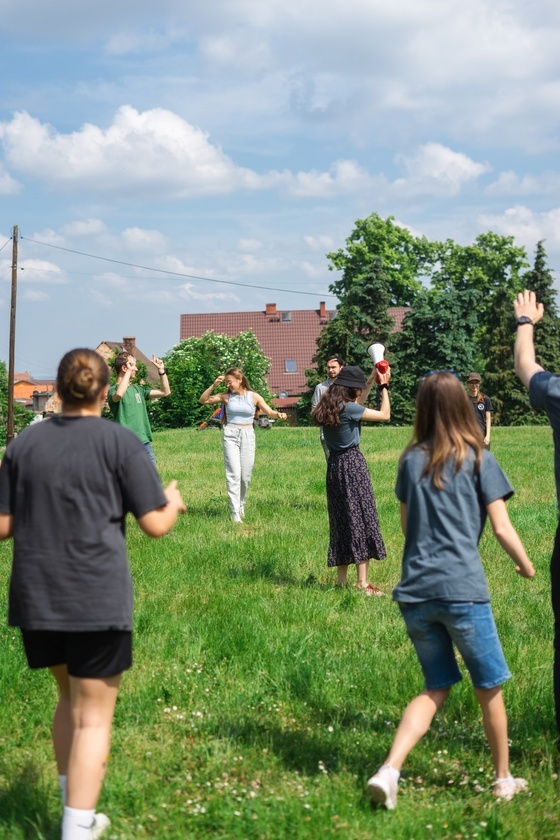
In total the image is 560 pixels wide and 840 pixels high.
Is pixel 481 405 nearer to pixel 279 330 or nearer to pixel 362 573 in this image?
pixel 362 573

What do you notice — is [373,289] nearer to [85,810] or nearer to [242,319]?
[242,319]

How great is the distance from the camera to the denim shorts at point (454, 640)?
13.5 feet

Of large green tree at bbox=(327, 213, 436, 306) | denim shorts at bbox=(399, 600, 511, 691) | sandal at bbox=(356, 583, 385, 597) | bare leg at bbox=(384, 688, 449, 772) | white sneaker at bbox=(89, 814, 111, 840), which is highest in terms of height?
large green tree at bbox=(327, 213, 436, 306)

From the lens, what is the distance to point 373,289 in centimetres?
5662

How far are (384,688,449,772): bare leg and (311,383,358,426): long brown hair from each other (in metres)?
4.38

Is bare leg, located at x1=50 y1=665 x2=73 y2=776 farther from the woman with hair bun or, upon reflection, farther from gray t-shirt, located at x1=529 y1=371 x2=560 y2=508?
gray t-shirt, located at x1=529 y1=371 x2=560 y2=508

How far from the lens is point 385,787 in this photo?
4.03 meters

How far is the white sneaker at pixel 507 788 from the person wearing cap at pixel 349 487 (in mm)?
4044

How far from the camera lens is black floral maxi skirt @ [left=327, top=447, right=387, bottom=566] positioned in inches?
334

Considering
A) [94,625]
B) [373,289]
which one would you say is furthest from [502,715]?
[373,289]

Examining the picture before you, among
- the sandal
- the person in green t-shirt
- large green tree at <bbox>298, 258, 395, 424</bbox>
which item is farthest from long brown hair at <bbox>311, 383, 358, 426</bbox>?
large green tree at <bbox>298, 258, 395, 424</bbox>

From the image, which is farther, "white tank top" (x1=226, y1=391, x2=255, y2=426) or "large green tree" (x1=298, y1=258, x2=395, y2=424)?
"large green tree" (x1=298, y1=258, x2=395, y2=424)

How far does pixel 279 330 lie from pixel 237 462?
237ft

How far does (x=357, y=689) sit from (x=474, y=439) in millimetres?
2079
